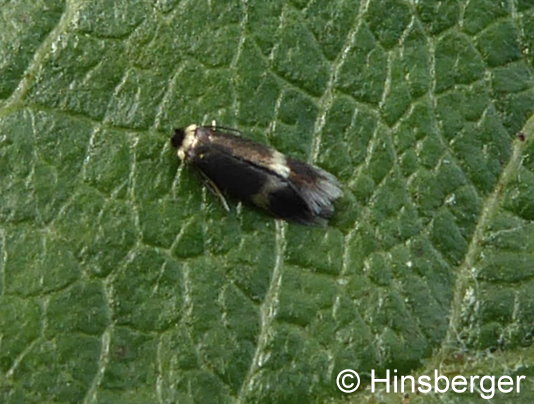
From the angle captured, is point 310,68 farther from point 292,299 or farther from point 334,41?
point 292,299

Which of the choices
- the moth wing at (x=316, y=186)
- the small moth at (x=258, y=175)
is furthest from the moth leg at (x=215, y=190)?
the moth wing at (x=316, y=186)

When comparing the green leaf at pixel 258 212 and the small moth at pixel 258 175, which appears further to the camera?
the small moth at pixel 258 175

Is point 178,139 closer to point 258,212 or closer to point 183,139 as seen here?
point 183,139

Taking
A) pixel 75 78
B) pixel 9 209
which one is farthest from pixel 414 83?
pixel 9 209

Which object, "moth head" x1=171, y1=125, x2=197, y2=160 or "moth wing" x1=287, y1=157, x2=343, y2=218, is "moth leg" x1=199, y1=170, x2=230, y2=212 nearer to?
"moth head" x1=171, y1=125, x2=197, y2=160

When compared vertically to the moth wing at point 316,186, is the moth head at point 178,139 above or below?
above

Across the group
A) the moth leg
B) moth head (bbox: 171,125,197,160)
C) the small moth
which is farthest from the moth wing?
moth head (bbox: 171,125,197,160)

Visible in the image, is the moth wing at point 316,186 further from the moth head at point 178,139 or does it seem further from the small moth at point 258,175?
the moth head at point 178,139
